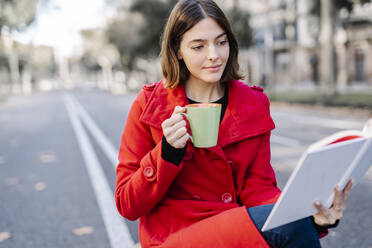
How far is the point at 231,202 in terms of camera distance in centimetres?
183

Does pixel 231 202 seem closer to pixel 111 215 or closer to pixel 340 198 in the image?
pixel 340 198

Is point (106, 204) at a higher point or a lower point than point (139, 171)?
lower

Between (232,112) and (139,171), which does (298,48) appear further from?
(139,171)

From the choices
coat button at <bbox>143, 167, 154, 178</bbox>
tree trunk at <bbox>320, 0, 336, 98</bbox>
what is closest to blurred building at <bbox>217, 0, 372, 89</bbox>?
tree trunk at <bbox>320, 0, 336, 98</bbox>

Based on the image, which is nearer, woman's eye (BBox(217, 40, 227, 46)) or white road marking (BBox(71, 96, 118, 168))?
woman's eye (BBox(217, 40, 227, 46))

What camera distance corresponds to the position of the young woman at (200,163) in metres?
1.56

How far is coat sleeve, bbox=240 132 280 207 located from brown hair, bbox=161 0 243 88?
1.33 ft

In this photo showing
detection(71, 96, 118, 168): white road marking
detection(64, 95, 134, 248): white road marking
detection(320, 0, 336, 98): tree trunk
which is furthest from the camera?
detection(320, 0, 336, 98): tree trunk

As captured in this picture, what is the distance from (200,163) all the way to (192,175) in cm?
7

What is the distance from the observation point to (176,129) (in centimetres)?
149

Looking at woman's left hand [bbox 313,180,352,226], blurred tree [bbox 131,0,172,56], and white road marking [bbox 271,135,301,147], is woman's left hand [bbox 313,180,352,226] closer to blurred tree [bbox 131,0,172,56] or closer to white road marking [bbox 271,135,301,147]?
white road marking [bbox 271,135,301,147]

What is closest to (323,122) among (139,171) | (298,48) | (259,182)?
(259,182)

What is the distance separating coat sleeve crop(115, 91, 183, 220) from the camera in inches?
63.4

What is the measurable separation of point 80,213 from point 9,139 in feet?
24.1
